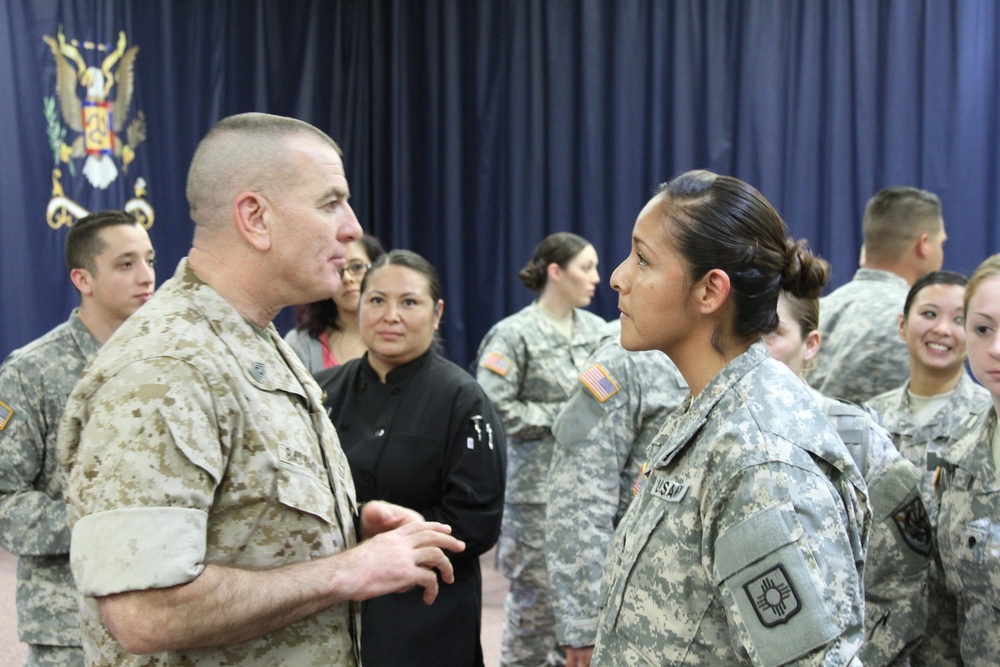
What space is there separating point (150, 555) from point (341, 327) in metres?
2.14

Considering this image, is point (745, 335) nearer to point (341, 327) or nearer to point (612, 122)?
point (341, 327)

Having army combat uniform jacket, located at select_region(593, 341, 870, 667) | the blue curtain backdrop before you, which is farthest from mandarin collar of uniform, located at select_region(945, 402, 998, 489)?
the blue curtain backdrop

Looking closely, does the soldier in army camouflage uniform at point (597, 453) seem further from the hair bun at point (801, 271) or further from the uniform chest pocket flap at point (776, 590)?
the uniform chest pocket flap at point (776, 590)

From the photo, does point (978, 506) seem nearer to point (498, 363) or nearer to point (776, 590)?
point (776, 590)

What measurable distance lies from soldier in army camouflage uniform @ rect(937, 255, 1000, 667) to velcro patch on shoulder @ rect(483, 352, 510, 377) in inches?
85.9

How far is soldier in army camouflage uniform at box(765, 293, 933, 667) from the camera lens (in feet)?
6.02

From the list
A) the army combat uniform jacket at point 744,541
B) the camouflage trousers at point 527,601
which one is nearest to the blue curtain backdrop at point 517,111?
the camouflage trousers at point 527,601

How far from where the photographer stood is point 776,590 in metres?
1.15

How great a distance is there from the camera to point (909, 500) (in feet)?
6.04

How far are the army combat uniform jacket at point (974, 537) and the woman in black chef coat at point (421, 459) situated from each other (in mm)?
991

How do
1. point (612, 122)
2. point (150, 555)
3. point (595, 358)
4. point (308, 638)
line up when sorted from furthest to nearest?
1. point (612, 122)
2. point (595, 358)
3. point (308, 638)
4. point (150, 555)

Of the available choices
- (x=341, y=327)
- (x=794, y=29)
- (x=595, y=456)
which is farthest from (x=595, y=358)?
(x=794, y=29)

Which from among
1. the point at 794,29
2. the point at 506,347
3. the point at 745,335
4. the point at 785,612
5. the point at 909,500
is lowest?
the point at 506,347

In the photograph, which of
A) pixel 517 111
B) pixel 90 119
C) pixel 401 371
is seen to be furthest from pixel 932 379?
pixel 90 119
